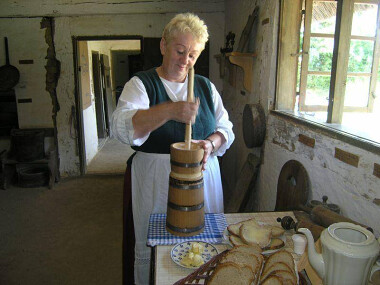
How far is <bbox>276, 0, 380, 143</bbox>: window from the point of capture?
1.78 m

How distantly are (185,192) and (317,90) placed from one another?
139 cm

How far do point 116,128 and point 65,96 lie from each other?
347 centimetres

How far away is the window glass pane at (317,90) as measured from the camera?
2.15 m

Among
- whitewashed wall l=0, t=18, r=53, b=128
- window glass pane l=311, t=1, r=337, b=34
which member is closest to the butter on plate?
window glass pane l=311, t=1, r=337, b=34

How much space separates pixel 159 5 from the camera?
4211mm

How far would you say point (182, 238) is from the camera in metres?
1.22

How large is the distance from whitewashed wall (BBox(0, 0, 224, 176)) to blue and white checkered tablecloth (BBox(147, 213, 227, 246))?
3.20 m

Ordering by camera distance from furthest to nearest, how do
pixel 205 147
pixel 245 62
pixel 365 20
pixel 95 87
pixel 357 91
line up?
pixel 95 87 < pixel 245 62 < pixel 357 91 < pixel 365 20 < pixel 205 147

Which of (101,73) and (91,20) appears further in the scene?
(101,73)

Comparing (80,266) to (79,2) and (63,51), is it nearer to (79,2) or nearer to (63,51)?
(63,51)

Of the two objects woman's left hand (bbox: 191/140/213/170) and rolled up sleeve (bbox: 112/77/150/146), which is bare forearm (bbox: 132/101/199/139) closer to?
rolled up sleeve (bbox: 112/77/150/146)

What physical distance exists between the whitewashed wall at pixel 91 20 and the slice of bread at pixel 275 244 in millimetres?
3379

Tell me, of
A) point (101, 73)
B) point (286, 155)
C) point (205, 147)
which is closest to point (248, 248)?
point (205, 147)

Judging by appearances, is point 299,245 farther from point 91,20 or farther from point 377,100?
point 91,20
